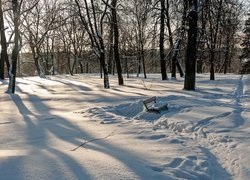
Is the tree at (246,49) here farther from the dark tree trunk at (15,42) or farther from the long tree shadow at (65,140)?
the long tree shadow at (65,140)

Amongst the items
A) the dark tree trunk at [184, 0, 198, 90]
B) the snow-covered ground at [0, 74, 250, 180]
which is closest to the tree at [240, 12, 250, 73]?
the dark tree trunk at [184, 0, 198, 90]

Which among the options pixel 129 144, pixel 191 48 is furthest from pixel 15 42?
pixel 129 144

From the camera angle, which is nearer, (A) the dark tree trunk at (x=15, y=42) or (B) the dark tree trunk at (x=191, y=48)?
(B) the dark tree trunk at (x=191, y=48)

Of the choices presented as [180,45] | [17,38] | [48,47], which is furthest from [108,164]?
[48,47]

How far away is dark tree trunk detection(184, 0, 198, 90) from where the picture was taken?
658 inches

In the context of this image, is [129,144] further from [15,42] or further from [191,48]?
[15,42]

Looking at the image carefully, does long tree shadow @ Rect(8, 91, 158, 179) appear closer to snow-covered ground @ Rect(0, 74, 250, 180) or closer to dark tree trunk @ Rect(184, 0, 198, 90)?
snow-covered ground @ Rect(0, 74, 250, 180)

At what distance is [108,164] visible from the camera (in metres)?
5.14

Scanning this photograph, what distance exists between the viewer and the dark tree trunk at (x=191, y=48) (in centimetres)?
1670

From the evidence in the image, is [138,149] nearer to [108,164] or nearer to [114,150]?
[114,150]

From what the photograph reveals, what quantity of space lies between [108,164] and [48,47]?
165 ft

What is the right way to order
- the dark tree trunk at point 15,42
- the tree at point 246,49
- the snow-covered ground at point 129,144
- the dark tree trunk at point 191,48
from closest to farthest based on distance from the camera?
the snow-covered ground at point 129,144 → the dark tree trunk at point 191,48 → the dark tree trunk at point 15,42 → the tree at point 246,49

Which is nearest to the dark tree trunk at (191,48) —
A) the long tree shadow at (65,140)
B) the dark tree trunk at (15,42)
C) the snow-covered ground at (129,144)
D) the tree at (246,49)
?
the snow-covered ground at (129,144)

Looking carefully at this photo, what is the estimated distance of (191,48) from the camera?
56.1ft
